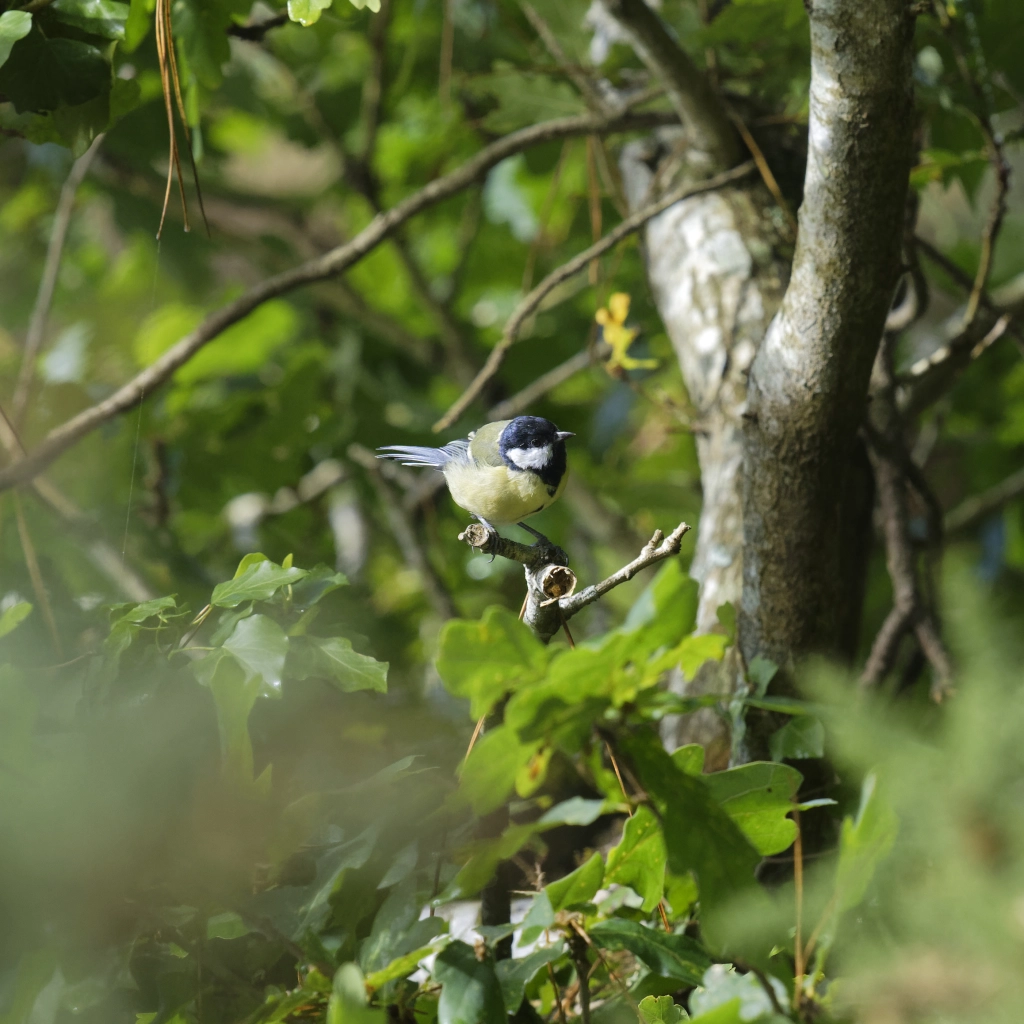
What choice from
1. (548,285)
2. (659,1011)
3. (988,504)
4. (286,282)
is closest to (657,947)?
(659,1011)

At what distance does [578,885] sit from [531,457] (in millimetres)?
333

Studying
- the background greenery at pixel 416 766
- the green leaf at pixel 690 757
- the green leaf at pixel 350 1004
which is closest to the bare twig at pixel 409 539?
the background greenery at pixel 416 766

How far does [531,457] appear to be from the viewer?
2.53 feet

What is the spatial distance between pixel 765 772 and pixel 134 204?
2.31m

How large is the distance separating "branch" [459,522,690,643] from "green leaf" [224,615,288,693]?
0.59 ft

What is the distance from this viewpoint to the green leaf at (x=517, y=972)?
64 cm

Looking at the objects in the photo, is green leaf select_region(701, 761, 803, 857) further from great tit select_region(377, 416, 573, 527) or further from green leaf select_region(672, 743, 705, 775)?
great tit select_region(377, 416, 573, 527)

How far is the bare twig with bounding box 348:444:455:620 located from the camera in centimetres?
186

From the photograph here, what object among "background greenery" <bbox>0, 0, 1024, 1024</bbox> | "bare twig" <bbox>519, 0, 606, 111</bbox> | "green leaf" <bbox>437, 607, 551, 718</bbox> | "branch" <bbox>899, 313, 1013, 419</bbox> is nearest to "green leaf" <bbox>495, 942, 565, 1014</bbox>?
"background greenery" <bbox>0, 0, 1024, 1024</bbox>

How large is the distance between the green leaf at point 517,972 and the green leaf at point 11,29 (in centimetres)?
80

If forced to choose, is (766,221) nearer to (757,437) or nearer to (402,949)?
(757,437)

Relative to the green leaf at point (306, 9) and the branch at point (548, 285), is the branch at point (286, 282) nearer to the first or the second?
the branch at point (548, 285)

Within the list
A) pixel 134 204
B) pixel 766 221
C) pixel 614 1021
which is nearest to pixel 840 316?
pixel 766 221

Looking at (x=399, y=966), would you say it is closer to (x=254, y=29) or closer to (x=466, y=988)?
(x=466, y=988)
